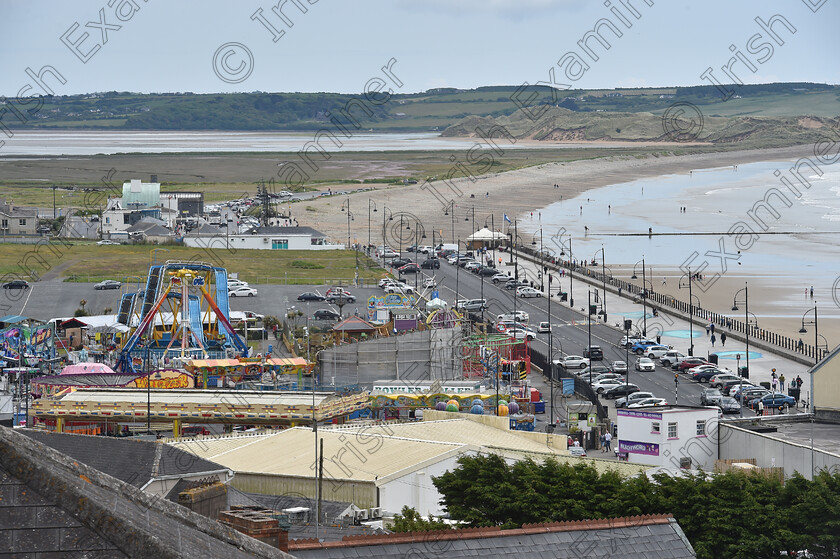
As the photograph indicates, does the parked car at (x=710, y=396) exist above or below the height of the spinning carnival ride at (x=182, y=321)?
below

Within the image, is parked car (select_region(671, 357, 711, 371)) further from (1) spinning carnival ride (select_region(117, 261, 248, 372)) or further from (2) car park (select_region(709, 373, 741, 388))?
(1) spinning carnival ride (select_region(117, 261, 248, 372))

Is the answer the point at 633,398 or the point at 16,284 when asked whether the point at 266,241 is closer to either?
the point at 16,284

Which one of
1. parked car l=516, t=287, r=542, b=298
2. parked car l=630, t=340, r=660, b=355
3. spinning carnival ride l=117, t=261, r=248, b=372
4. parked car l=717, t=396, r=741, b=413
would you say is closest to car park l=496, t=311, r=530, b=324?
parked car l=516, t=287, r=542, b=298

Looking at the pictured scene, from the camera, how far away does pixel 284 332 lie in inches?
2746

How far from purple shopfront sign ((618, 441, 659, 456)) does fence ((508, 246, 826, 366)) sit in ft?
86.5

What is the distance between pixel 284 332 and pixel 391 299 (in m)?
7.57

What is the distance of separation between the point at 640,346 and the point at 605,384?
32.3 feet

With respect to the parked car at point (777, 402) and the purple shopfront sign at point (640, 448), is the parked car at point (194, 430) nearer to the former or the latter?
the purple shopfront sign at point (640, 448)

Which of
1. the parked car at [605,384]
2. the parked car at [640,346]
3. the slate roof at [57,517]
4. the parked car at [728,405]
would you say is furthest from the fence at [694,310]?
the slate roof at [57,517]

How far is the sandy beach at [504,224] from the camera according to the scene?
76.1 metres

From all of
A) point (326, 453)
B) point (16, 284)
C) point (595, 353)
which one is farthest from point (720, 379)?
point (16, 284)

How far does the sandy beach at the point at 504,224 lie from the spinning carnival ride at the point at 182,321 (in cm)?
2979

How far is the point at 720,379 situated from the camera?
55.7 m

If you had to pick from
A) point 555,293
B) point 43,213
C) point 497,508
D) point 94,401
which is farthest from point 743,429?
point 43,213
